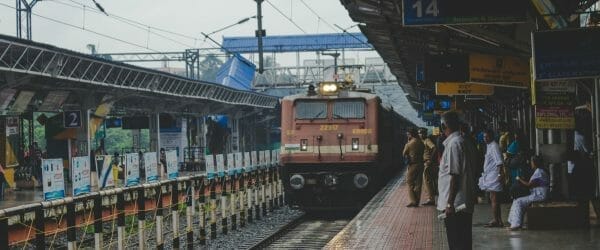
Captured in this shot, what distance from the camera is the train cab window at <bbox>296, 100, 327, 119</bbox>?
17.7 m

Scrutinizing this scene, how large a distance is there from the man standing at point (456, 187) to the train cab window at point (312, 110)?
34.9 ft

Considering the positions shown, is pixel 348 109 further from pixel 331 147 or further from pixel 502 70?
pixel 502 70

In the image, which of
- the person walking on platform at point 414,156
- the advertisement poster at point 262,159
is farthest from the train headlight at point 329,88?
the advertisement poster at point 262,159

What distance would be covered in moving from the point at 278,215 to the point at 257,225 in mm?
2220

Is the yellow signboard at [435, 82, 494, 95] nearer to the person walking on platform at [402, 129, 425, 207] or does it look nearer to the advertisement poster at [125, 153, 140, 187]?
the person walking on platform at [402, 129, 425, 207]

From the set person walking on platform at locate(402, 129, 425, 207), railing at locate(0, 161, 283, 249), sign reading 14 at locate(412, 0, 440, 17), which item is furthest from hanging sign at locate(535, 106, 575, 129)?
railing at locate(0, 161, 283, 249)

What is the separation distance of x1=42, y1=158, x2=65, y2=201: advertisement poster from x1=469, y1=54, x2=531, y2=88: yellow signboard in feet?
22.6

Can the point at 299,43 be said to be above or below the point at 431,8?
above

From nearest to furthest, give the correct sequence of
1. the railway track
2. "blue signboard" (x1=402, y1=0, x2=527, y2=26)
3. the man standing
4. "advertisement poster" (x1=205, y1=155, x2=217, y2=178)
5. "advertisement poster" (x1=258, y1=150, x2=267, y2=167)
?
the man standing
"blue signboard" (x1=402, y1=0, x2=527, y2=26)
the railway track
"advertisement poster" (x1=205, y1=155, x2=217, y2=178)
"advertisement poster" (x1=258, y1=150, x2=267, y2=167)

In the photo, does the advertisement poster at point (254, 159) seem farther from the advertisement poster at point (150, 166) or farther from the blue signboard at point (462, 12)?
the blue signboard at point (462, 12)

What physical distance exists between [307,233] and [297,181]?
2.01 m

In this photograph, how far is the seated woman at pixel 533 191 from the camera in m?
10.4

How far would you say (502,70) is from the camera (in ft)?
45.1

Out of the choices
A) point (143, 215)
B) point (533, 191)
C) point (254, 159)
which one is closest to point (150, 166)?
point (254, 159)
